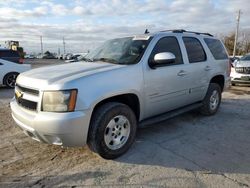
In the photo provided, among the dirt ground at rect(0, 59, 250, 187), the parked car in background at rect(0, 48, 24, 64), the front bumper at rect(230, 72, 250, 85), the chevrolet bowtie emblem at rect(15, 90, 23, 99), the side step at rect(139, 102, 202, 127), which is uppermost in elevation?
the parked car in background at rect(0, 48, 24, 64)

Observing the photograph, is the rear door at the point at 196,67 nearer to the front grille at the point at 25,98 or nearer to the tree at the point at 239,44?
the front grille at the point at 25,98

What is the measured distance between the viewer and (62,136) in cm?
346

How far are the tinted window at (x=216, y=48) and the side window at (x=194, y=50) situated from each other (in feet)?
1.32

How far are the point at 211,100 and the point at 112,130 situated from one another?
3.22 metres

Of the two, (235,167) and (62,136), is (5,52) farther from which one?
(235,167)

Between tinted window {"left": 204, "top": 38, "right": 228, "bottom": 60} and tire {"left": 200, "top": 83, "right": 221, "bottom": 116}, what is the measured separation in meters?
0.71

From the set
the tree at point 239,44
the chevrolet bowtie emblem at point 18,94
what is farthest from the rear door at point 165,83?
the tree at point 239,44

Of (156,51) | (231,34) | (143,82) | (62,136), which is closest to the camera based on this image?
(62,136)

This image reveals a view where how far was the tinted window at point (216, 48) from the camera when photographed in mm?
6156

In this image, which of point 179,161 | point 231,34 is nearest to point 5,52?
point 179,161

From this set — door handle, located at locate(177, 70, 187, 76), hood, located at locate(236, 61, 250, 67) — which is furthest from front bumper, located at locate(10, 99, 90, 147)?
hood, located at locate(236, 61, 250, 67)

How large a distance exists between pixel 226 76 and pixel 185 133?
7.64 feet

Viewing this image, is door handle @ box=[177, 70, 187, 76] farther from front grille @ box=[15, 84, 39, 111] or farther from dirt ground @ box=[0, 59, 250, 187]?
front grille @ box=[15, 84, 39, 111]

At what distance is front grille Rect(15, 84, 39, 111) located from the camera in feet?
11.8
